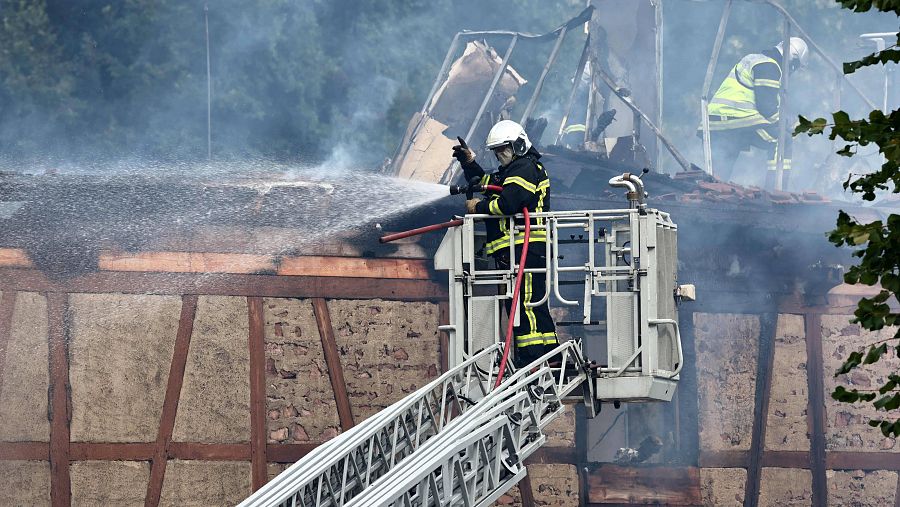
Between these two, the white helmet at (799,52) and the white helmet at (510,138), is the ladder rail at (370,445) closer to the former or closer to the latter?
the white helmet at (510,138)

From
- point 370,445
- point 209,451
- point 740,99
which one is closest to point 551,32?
point 740,99

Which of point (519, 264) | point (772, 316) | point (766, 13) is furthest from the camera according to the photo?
point (766, 13)

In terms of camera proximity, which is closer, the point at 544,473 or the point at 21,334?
the point at 21,334

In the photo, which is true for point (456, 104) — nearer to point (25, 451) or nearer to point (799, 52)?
point (799, 52)

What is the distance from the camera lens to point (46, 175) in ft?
41.6

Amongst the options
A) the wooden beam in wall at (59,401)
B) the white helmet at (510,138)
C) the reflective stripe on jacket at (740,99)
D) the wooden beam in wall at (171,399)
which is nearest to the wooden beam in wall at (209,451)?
the wooden beam in wall at (171,399)

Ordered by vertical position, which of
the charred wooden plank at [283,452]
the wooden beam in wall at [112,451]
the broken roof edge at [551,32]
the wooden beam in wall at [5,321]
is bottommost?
the charred wooden plank at [283,452]

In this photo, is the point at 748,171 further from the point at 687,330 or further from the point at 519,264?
the point at 519,264

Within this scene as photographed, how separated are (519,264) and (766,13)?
80.9 ft

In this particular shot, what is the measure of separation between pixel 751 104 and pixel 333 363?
6958mm

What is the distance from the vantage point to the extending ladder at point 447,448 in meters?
7.20

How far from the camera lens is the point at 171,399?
11539 mm

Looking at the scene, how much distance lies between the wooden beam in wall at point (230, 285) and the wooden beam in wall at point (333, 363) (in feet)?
0.49

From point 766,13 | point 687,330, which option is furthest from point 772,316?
point 766,13
